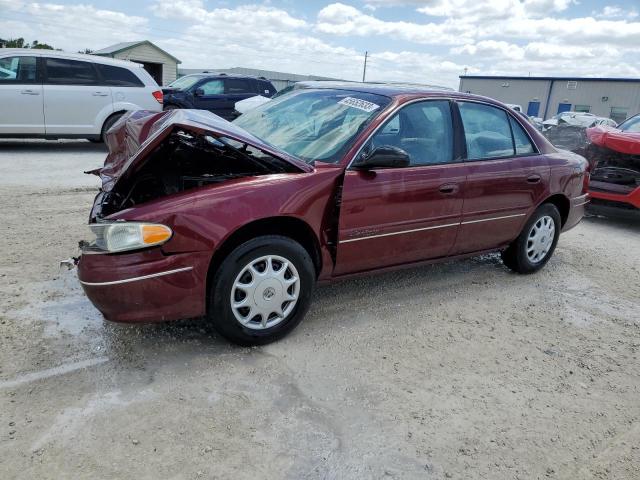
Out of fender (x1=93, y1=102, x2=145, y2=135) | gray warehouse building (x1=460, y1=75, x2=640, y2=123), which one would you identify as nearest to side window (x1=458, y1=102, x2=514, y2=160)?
fender (x1=93, y1=102, x2=145, y2=135)

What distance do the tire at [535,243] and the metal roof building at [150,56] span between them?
2852 centimetres

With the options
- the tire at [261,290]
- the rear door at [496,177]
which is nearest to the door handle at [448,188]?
the rear door at [496,177]

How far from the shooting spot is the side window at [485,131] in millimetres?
4101

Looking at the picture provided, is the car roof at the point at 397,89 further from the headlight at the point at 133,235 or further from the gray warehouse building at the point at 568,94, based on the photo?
the gray warehouse building at the point at 568,94


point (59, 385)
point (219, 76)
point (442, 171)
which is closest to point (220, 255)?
point (59, 385)

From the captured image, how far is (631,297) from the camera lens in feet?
15.1

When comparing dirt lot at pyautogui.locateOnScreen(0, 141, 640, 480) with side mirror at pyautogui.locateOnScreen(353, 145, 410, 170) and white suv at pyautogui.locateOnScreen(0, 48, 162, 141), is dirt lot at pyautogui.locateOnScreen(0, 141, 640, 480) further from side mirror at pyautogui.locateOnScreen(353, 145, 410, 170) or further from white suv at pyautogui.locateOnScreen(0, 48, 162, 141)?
white suv at pyautogui.locateOnScreen(0, 48, 162, 141)

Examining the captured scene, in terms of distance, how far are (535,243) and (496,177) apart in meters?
1.03

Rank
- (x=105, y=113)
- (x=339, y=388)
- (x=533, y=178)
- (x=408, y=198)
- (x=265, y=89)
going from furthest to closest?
(x=265, y=89)
(x=105, y=113)
(x=533, y=178)
(x=408, y=198)
(x=339, y=388)

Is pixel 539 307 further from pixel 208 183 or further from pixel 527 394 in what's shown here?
pixel 208 183

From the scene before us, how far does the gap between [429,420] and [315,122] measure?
7.22 feet

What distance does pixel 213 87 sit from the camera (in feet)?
45.1

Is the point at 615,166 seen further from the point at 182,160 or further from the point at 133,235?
the point at 133,235

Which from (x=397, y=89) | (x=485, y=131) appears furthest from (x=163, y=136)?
(x=485, y=131)
